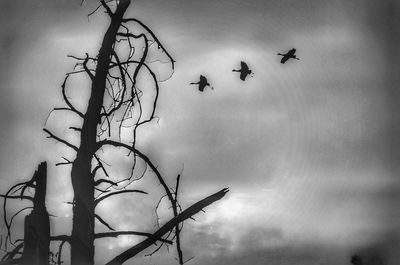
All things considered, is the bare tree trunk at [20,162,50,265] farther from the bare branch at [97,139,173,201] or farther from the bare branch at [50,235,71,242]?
the bare branch at [97,139,173,201]

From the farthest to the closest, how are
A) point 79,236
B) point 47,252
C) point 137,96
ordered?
point 137,96 → point 79,236 → point 47,252

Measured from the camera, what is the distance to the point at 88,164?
3621 mm

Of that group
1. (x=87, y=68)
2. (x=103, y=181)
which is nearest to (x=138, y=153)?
(x=103, y=181)

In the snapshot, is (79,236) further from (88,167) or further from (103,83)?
(103,83)

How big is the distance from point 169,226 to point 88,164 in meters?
1.01

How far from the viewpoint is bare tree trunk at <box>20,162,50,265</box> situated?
9.27 ft

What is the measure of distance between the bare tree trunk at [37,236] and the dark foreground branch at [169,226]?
1.22ft

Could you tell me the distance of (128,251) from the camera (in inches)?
116

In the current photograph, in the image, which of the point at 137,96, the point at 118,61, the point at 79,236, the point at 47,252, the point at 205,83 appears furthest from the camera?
the point at 205,83

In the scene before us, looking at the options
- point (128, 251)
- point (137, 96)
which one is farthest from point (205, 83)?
point (128, 251)

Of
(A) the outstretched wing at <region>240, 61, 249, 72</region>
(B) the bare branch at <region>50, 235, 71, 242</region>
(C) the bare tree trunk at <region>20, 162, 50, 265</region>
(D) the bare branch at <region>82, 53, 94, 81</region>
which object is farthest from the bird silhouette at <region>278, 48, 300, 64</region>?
(C) the bare tree trunk at <region>20, 162, 50, 265</region>

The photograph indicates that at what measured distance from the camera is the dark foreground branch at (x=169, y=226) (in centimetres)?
281

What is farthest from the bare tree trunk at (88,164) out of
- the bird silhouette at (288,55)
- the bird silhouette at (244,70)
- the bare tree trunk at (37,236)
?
the bird silhouette at (288,55)

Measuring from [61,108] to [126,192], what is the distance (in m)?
0.80
